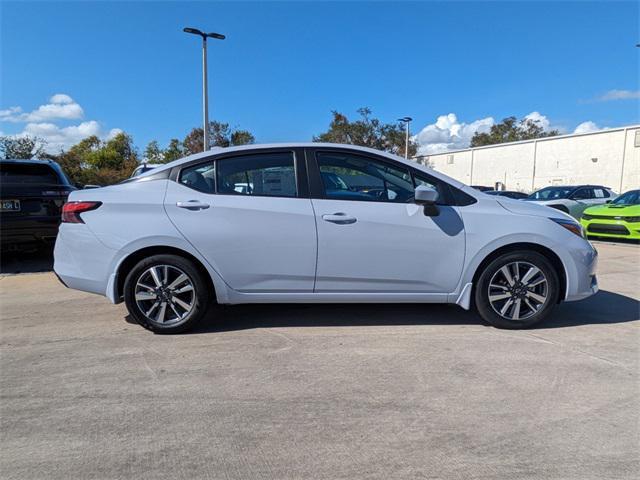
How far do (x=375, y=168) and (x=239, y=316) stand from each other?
2010 mm

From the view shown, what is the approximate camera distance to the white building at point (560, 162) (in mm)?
29605

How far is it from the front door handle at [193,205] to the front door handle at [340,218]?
104 centimetres

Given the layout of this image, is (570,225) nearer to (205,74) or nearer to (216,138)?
(205,74)

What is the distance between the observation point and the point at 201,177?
392cm

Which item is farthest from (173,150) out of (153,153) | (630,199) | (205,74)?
(630,199)

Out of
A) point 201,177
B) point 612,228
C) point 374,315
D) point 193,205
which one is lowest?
point 374,315

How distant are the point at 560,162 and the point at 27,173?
119 feet

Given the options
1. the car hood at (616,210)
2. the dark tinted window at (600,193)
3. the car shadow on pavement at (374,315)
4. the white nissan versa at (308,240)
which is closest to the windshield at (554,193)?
the dark tinted window at (600,193)

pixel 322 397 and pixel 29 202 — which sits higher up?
pixel 29 202

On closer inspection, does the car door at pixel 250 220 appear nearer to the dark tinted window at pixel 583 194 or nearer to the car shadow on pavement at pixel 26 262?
the car shadow on pavement at pixel 26 262

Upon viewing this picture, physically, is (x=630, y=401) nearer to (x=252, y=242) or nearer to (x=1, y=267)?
(x=252, y=242)

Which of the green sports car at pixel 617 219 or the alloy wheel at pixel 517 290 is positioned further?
the green sports car at pixel 617 219

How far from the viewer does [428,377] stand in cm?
313

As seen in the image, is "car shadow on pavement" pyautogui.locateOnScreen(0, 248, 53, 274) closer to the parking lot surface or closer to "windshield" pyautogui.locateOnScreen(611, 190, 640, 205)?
the parking lot surface
